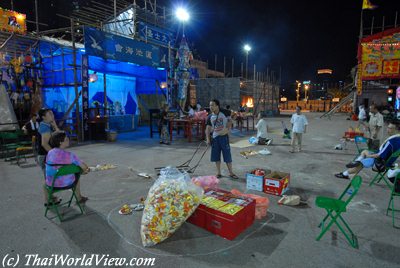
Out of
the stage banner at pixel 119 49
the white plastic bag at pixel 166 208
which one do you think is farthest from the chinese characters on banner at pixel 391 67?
the white plastic bag at pixel 166 208

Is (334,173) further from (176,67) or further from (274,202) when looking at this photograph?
(176,67)

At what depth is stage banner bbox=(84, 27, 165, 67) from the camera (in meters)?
11.3

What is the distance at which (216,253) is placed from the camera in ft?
10.7

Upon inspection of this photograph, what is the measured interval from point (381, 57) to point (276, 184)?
2483cm

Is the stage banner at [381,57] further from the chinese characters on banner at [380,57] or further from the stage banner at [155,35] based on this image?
the stage banner at [155,35]

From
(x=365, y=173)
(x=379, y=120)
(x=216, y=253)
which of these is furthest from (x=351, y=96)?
(x=216, y=253)

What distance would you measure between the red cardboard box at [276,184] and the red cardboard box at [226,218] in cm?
137

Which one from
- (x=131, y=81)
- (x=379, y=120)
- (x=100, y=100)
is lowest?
(x=379, y=120)

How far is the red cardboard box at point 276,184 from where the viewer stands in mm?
5176

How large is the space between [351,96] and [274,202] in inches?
1279

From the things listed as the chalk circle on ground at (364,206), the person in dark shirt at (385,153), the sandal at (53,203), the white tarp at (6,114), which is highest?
the white tarp at (6,114)

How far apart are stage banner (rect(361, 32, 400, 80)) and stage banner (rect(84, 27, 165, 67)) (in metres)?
20.0

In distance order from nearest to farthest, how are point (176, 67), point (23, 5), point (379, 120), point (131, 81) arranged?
point (379, 120) < point (176, 67) < point (131, 81) < point (23, 5)

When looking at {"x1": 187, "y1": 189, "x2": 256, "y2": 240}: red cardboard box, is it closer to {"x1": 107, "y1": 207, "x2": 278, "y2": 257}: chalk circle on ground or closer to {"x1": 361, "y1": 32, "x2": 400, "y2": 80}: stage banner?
{"x1": 107, "y1": 207, "x2": 278, "y2": 257}: chalk circle on ground
